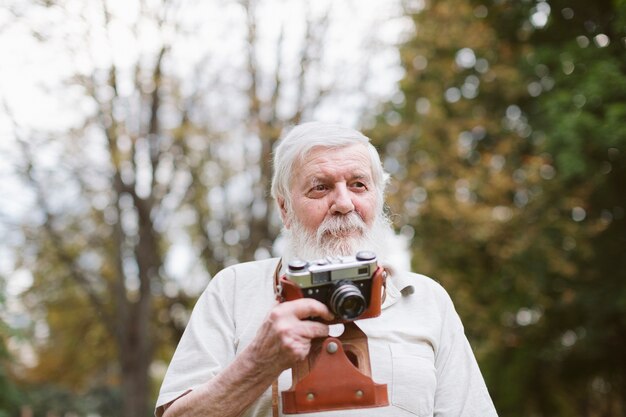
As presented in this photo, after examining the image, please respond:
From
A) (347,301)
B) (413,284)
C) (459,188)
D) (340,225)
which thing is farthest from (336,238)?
(459,188)

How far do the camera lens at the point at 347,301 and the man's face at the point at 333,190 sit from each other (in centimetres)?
39

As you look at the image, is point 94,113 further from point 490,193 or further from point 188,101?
point 490,193

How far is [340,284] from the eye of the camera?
6.32ft

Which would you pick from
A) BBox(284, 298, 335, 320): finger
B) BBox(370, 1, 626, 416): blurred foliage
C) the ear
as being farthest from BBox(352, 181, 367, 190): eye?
BBox(370, 1, 626, 416): blurred foliage

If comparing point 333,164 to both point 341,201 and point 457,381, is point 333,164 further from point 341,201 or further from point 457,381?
point 457,381

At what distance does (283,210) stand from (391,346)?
0.63m

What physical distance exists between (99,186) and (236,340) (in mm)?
10801

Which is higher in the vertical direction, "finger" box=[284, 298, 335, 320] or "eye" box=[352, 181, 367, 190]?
"eye" box=[352, 181, 367, 190]

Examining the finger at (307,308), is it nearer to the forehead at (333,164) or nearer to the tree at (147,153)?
the forehead at (333,164)

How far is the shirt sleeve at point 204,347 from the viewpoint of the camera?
6.83 ft

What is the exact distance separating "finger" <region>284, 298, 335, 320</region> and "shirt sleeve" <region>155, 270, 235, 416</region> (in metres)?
0.39

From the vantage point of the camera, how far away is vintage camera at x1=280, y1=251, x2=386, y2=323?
190cm

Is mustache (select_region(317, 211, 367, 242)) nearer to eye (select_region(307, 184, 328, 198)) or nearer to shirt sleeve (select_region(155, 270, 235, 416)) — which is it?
eye (select_region(307, 184, 328, 198))

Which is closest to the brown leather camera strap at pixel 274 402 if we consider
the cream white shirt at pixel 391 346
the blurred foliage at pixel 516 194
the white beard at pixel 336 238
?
the cream white shirt at pixel 391 346
